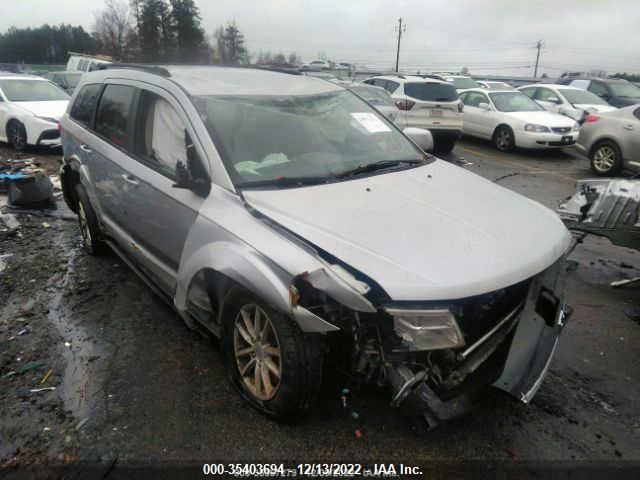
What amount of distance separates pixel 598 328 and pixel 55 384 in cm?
394

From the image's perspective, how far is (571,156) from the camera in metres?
11.5

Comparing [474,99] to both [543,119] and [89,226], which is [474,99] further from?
[89,226]

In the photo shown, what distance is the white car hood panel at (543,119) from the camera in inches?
427

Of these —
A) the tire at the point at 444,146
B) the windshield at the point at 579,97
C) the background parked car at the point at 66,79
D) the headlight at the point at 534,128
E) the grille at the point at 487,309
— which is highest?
the grille at the point at 487,309

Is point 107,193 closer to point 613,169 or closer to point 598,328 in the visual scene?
point 598,328

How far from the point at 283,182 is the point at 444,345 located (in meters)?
1.31

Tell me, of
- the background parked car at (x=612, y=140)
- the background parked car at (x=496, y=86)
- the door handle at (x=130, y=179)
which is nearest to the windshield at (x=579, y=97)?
the background parked car at (x=496, y=86)

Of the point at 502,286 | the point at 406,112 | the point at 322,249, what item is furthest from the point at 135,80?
the point at 406,112

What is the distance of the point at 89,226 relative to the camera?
4.50m

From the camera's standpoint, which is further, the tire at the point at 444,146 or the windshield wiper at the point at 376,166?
the tire at the point at 444,146

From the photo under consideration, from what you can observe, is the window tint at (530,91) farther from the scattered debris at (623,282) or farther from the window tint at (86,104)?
the window tint at (86,104)

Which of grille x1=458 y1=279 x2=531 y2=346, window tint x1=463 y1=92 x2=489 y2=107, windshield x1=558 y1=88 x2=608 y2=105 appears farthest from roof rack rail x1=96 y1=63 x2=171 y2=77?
windshield x1=558 y1=88 x2=608 y2=105

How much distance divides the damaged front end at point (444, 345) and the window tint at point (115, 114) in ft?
7.75

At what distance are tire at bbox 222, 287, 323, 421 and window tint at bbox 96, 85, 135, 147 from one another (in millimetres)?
1867
